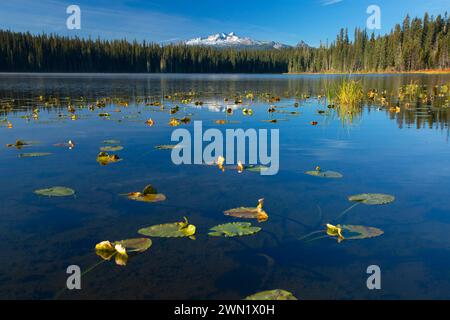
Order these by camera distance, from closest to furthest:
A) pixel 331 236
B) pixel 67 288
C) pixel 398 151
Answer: pixel 67 288
pixel 331 236
pixel 398 151

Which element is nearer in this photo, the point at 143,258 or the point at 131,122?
the point at 143,258

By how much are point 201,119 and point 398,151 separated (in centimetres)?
704

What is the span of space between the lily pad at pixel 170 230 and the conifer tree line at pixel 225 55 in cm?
9387

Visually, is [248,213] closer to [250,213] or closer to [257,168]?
[250,213]

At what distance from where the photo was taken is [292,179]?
571cm

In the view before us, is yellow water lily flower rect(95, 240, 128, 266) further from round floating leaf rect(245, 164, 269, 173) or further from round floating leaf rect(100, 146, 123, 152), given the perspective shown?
round floating leaf rect(100, 146, 123, 152)

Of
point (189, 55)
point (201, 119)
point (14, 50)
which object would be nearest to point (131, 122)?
point (201, 119)

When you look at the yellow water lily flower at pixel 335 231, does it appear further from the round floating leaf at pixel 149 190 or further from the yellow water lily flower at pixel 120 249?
the round floating leaf at pixel 149 190

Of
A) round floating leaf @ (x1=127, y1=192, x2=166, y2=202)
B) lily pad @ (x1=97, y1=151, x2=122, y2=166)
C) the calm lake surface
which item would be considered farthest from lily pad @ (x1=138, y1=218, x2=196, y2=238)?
lily pad @ (x1=97, y1=151, x2=122, y2=166)

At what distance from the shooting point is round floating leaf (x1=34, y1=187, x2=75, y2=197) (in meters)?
4.82

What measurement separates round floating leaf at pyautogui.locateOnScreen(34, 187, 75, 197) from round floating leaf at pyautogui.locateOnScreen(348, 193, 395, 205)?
12.2ft

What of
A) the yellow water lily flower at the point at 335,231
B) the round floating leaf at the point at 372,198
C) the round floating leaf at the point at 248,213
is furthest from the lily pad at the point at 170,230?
the round floating leaf at the point at 372,198
